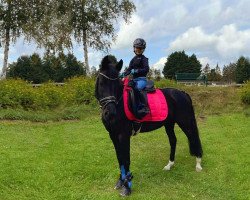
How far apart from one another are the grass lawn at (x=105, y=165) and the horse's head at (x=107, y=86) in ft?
5.46

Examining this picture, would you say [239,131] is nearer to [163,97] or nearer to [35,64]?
[163,97]

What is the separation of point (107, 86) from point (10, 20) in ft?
81.6

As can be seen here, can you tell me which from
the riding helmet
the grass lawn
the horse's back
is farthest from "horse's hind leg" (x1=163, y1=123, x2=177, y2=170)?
the riding helmet

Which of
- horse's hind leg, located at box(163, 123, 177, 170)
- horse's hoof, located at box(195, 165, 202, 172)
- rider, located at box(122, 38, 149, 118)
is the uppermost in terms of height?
rider, located at box(122, 38, 149, 118)

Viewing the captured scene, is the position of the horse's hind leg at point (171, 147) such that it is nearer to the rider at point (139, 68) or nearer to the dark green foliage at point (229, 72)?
the rider at point (139, 68)

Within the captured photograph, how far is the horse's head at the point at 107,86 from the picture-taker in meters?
7.11

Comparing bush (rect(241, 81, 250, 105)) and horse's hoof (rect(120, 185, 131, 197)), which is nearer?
horse's hoof (rect(120, 185, 131, 197))

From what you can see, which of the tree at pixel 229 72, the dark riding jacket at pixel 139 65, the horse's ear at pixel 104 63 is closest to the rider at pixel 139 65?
the dark riding jacket at pixel 139 65

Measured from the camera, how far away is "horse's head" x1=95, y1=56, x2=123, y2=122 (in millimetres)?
7109

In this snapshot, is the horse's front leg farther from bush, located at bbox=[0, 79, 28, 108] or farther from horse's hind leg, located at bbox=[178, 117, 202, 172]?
bush, located at bbox=[0, 79, 28, 108]

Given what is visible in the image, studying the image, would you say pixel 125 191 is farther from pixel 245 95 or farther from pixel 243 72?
pixel 243 72

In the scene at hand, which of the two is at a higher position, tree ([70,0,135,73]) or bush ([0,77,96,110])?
tree ([70,0,135,73])

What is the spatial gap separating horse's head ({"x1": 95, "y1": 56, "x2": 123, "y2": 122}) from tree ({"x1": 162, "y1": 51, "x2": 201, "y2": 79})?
28.2 meters

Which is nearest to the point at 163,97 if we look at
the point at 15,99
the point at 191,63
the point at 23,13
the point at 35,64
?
the point at 15,99
